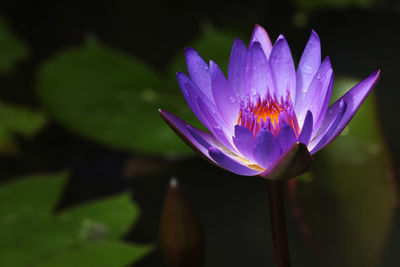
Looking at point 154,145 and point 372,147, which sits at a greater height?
point 154,145

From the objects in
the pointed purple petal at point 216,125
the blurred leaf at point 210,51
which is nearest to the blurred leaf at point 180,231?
the pointed purple petal at point 216,125

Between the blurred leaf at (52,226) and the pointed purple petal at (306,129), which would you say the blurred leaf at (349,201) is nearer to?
the blurred leaf at (52,226)

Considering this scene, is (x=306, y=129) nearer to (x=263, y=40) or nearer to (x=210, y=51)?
(x=263, y=40)

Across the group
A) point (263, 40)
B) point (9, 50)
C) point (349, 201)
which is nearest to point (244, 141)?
point (263, 40)

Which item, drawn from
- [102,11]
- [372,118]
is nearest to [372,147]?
[372,118]

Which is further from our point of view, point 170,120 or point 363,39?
point 363,39

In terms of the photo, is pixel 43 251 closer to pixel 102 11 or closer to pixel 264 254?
pixel 264 254

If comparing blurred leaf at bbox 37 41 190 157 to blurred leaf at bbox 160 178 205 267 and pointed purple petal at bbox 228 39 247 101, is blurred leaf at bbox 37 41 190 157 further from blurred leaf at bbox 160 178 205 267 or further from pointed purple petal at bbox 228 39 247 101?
pointed purple petal at bbox 228 39 247 101
